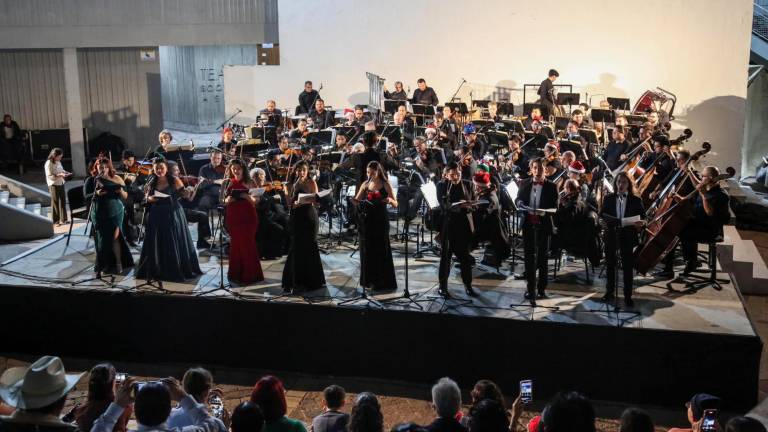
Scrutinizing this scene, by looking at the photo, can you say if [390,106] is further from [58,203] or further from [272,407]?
[272,407]

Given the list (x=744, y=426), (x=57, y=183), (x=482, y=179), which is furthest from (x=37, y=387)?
(x=57, y=183)

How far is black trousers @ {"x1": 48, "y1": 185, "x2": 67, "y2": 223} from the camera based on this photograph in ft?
51.5

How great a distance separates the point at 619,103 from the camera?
18.8 meters

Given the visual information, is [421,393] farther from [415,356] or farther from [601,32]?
[601,32]

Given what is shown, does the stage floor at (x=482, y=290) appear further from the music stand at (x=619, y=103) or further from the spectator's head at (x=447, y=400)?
the music stand at (x=619, y=103)

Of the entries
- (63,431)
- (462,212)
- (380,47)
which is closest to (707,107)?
(380,47)

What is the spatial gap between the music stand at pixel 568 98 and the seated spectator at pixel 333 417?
47.1ft

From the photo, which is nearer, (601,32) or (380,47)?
(601,32)


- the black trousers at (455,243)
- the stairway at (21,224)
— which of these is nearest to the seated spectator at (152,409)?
the black trousers at (455,243)

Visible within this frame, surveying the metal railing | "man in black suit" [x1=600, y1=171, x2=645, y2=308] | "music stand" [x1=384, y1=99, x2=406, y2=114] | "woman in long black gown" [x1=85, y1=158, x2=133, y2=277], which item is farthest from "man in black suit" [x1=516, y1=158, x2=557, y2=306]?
the metal railing

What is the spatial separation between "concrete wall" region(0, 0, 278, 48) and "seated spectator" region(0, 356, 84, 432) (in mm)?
18576

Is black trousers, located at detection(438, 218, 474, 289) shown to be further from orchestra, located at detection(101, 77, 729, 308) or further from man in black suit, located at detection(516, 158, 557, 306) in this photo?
man in black suit, located at detection(516, 158, 557, 306)

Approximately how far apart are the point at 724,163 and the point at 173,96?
17.2 metres

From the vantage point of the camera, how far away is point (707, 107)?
19750mm
